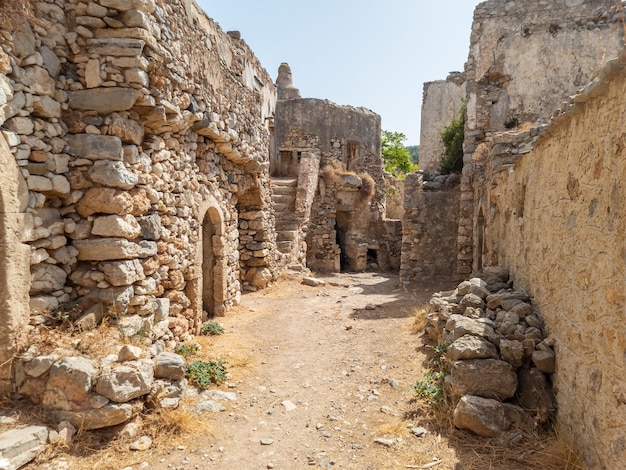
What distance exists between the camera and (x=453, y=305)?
18.6 ft

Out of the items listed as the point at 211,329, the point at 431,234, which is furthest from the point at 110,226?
the point at 431,234

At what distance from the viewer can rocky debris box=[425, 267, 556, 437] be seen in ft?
11.9

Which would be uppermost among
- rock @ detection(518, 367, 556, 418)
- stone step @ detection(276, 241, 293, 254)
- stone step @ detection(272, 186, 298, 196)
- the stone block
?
stone step @ detection(272, 186, 298, 196)

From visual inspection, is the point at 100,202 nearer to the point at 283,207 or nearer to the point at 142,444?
the point at 142,444

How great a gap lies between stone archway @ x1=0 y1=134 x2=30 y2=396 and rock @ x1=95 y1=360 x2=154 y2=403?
864 millimetres

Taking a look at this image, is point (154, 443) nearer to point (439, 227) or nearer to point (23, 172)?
point (23, 172)

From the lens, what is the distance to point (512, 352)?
4031mm

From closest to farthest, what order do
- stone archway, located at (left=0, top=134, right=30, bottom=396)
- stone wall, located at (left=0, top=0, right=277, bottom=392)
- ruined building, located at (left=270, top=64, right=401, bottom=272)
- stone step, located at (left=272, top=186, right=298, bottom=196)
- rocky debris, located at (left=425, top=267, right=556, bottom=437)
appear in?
stone archway, located at (left=0, top=134, right=30, bottom=396) < rocky debris, located at (left=425, top=267, right=556, bottom=437) < stone wall, located at (left=0, top=0, right=277, bottom=392) < stone step, located at (left=272, top=186, right=298, bottom=196) < ruined building, located at (left=270, top=64, right=401, bottom=272)

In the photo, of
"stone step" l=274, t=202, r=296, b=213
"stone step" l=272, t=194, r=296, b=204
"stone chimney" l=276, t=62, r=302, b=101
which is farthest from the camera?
"stone chimney" l=276, t=62, r=302, b=101

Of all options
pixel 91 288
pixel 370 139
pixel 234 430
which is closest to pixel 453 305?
pixel 234 430

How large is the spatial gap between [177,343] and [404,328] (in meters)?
3.66

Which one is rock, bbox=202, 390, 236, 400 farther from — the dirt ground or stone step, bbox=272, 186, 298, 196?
stone step, bbox=272, 186, 298, 196

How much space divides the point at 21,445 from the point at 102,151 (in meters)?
2.67

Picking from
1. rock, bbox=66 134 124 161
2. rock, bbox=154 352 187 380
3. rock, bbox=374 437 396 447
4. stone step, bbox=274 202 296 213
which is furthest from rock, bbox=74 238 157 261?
stone step, bbox=274 202 296 213
